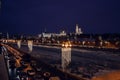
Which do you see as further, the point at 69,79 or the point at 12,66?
the point at 12,66

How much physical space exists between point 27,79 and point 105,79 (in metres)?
18.0

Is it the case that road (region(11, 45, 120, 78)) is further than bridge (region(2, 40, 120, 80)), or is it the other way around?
road (region(11, 45, 120, 78))

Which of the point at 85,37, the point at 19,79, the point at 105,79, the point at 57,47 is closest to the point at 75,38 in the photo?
the point at 85,37

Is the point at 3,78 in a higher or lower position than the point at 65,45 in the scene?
lower

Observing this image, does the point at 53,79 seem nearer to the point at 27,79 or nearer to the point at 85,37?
the point at 27,79

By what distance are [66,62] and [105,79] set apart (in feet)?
77.4

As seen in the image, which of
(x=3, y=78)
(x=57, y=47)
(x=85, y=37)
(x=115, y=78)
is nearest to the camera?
(x=115, y=78)

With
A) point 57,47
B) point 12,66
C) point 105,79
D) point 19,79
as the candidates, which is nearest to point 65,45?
point 19,79

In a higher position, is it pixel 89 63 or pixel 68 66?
pixel 68 66

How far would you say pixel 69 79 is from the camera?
965 inches

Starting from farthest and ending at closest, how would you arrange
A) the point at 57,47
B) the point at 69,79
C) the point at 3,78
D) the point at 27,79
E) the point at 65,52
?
the point at 57,47, the point at 65,52, the point at 27,79, the point at 69,79, the point at 3,78

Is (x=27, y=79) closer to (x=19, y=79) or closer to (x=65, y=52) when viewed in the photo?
(x=19, y=79)

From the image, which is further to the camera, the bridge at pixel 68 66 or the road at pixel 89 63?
the road at pixel 89 63

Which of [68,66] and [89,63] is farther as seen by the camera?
[89,63]
